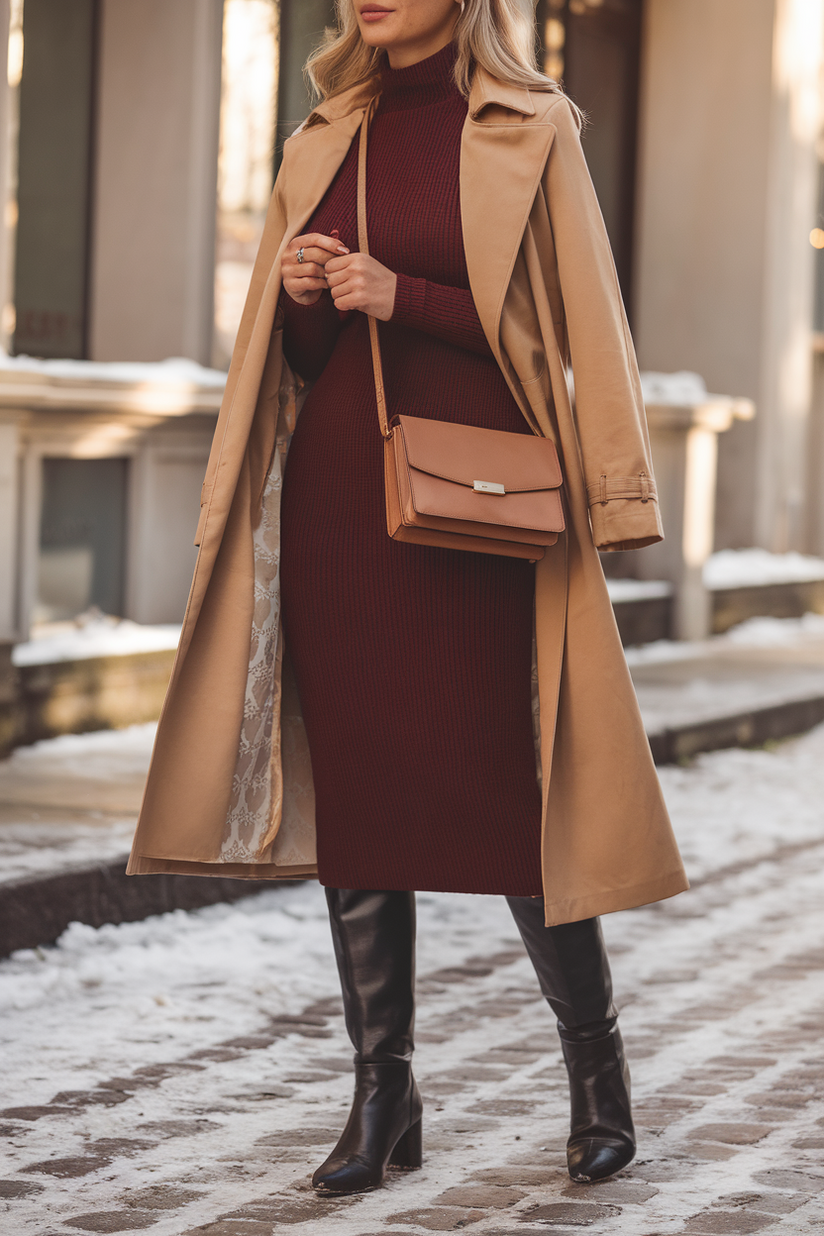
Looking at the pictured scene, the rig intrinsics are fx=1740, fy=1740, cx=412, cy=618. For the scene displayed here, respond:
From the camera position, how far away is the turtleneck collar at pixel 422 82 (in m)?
2.76

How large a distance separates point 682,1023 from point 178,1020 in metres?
1.11

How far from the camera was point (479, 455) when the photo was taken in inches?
101

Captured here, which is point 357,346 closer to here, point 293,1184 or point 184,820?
point 184,820

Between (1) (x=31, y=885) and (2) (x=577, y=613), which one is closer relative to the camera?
(2) (x=577, y=613)

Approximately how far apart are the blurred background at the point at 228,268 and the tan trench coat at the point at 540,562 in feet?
10.1

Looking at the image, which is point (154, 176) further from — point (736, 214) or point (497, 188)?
point (736, 214)

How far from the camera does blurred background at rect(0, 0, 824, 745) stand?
6.57 meters

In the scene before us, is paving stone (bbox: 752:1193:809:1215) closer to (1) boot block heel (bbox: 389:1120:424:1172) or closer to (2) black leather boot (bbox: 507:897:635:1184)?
(2) black leather boot (bbox: 507:897:635:1184)

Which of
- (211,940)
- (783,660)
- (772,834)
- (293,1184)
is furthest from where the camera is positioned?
(783,660)

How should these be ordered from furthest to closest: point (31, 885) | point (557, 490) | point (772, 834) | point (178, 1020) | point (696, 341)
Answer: point (696, 341)
point (772, 834)
point (31, 885)
point (178, 1020)
point (557, 490)

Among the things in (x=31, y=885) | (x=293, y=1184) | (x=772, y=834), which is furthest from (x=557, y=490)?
(x=772, y=834)

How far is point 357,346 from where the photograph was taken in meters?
2.74

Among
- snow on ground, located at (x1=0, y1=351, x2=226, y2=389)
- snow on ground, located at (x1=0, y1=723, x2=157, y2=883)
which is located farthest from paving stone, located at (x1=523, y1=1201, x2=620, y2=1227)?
snow on ground, located at (x1=0, y1=351, x2=226, y2=389)

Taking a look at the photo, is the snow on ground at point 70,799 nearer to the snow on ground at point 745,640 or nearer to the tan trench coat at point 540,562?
the tan trench coat at point 540,562
